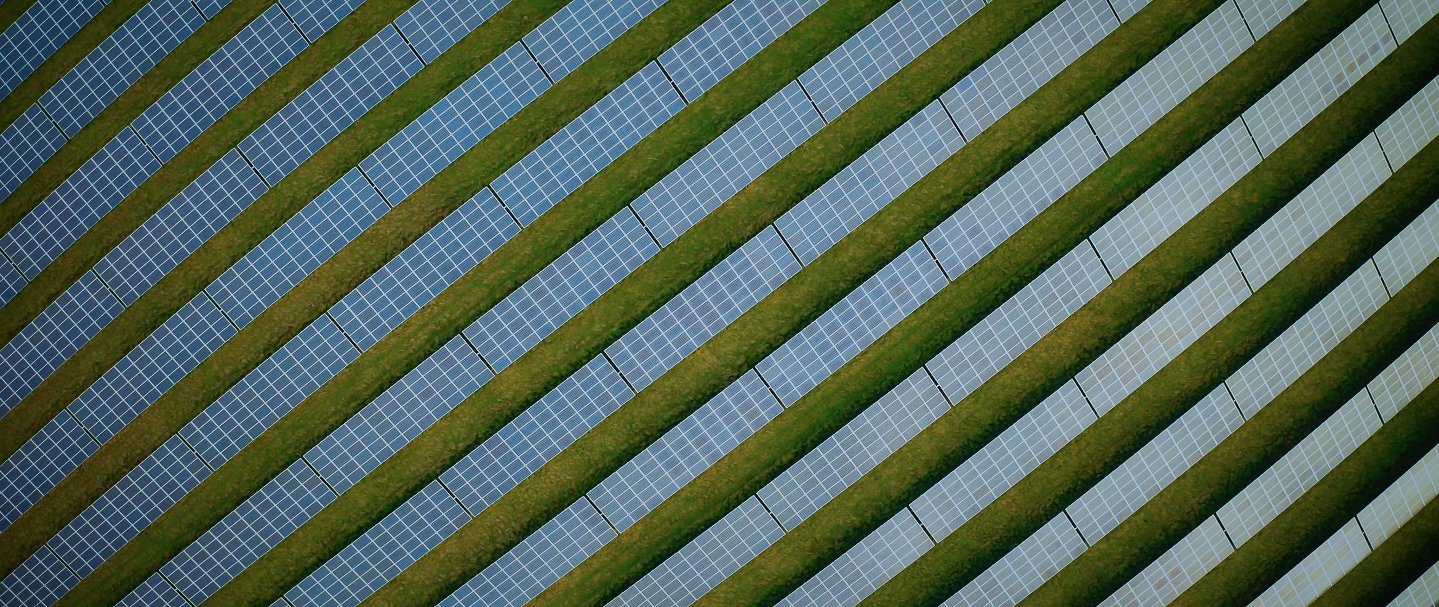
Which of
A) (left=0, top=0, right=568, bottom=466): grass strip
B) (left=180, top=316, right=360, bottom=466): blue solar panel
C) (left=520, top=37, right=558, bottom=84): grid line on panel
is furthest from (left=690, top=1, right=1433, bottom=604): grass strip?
(left=0, top=0, right=568, bottom=466): grass strip

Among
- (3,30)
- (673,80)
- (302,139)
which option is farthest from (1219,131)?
(3,30)

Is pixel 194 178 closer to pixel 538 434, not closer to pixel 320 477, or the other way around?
pixel 320 477

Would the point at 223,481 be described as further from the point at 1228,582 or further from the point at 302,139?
the point at 1228,582

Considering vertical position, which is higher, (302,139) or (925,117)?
(302,139)

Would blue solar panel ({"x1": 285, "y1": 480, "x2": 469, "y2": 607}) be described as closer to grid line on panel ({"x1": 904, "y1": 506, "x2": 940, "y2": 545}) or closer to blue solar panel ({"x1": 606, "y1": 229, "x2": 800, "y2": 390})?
blue solar panel ({"x1": 606, "y1": 229, "x2": 800, "y2": 390})

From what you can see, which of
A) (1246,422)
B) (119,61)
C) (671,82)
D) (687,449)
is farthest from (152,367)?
(1246,422)

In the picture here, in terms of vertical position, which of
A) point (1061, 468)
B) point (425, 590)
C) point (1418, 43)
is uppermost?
point (425, 590)

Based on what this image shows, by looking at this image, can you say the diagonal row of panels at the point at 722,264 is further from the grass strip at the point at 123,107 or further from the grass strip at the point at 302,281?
the grass strip at the point at 123,107
